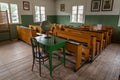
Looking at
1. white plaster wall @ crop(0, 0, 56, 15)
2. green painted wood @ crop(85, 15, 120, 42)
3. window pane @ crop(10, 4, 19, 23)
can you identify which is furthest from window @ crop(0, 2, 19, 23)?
green painted wood @ crop(85, 15, 120, 42)

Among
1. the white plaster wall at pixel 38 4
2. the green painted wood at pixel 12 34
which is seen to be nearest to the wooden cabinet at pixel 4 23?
the green painted wood at pixel 12 34

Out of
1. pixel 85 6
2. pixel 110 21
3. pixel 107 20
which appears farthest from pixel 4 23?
pixel 110 21

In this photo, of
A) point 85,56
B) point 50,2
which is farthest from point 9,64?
A: point 50,2

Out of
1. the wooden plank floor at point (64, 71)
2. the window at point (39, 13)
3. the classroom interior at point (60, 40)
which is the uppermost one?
the window at point (39, 13)

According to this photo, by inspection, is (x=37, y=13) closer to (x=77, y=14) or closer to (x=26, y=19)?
(x=26, y=19)

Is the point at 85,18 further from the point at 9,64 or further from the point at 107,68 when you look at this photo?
the point at 9,64

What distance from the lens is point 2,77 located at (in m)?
2.31

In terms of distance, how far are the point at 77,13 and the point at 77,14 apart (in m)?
0.07

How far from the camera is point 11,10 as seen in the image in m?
5.57

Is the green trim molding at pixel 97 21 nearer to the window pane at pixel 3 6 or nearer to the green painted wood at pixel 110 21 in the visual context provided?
the green painted wood at pixel 110 21

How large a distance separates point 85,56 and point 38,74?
152 centimetres

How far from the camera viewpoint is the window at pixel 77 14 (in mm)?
6582

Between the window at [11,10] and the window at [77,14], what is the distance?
12.7ft

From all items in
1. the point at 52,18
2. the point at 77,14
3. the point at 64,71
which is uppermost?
the point at 77,14
